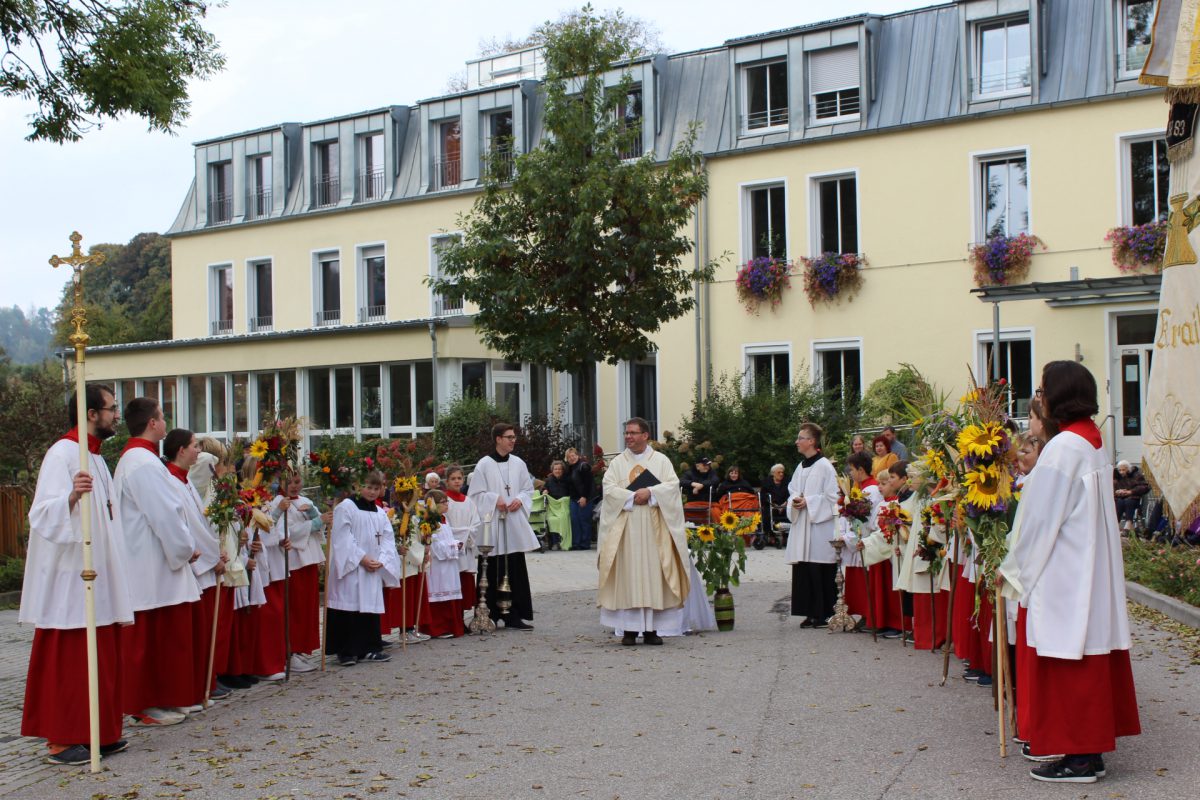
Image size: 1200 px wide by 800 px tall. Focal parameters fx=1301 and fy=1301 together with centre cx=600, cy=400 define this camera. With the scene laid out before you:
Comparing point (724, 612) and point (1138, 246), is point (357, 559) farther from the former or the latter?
point (1138, 246)

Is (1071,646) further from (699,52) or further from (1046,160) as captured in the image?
(699,52)

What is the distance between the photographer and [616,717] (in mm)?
8438

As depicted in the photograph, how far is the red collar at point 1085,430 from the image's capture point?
21.9 feet

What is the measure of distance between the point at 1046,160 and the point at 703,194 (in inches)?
256

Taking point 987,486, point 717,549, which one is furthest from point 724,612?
point 987,486

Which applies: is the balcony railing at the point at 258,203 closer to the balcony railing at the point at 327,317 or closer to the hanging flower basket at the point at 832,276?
the balcony railing at the point at 327,317

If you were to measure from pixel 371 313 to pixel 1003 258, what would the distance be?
16.3 m

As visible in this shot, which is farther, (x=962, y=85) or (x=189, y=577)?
(x=962, y=85)

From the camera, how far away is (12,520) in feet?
58.2

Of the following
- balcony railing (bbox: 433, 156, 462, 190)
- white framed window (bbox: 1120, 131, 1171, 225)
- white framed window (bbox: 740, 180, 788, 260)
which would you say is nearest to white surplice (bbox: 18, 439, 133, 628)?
white framed window (bbox: 1120, 131, 1171, 225)

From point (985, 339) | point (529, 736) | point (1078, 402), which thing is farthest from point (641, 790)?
point (985, 339)

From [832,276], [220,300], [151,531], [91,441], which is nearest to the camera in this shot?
[91,441]

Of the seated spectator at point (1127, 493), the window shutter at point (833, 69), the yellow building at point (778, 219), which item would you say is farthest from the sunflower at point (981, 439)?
the window shutter at point (833, 69)

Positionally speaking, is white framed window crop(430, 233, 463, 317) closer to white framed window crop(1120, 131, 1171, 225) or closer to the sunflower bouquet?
white framed window crop(1120, 131, 1171, 225)
